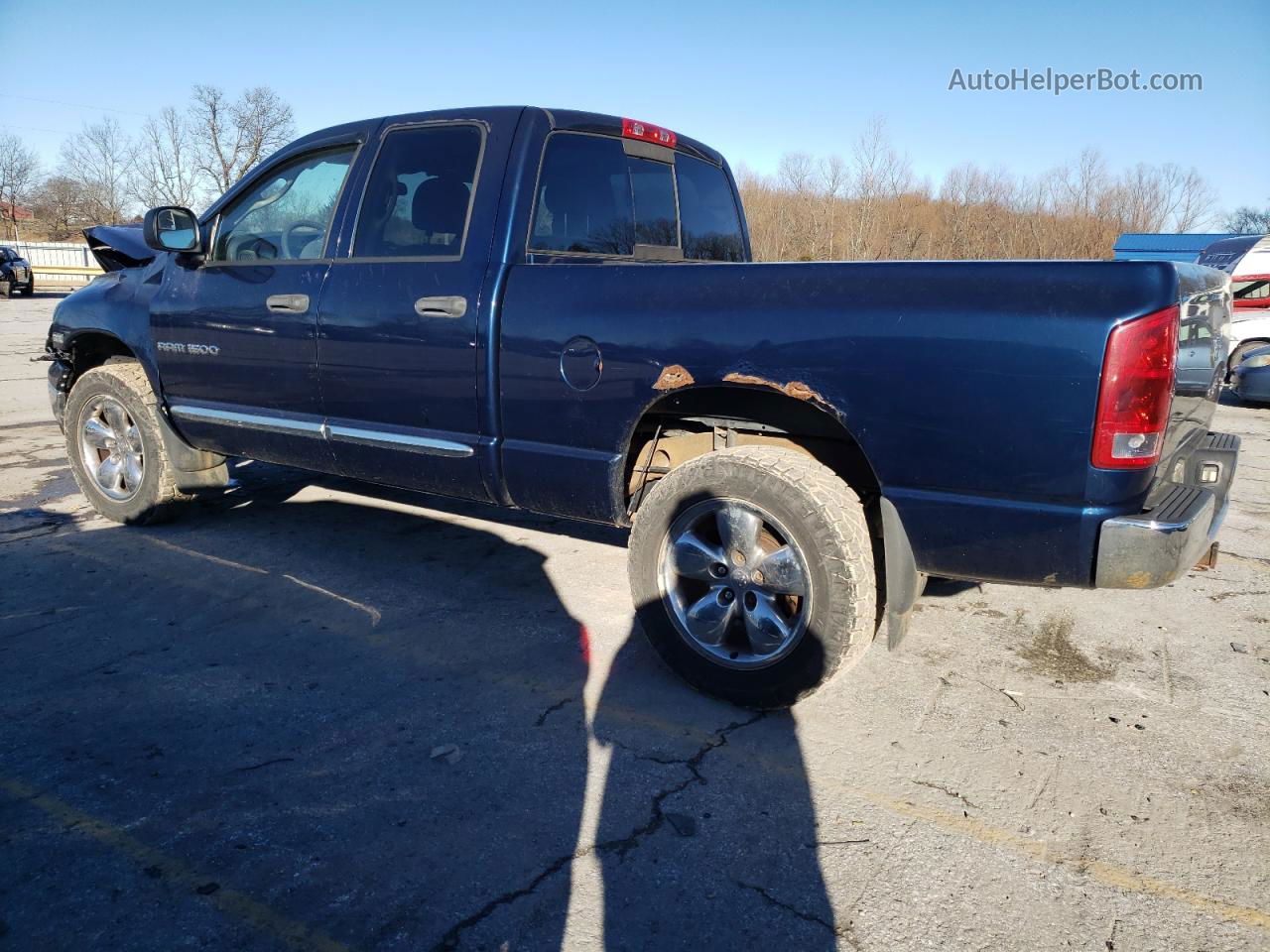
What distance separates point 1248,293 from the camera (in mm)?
13602

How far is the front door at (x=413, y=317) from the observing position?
3.54 meters

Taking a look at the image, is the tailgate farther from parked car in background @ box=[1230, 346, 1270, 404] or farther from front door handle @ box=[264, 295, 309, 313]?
parked car in background @ box=[1230, 346, 1270, 404]

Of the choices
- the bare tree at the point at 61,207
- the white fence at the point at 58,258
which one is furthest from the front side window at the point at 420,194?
the bare tree at the point at 61,207

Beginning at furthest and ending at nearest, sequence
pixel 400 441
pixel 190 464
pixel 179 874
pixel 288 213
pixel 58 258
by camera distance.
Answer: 1. pixel 58 258
2. pixel 190 464
3. pixel 288 213
4. pixel 400 441
5. pixel 179 874

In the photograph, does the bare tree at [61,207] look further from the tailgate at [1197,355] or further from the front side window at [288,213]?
the tailgate at [1197,355]

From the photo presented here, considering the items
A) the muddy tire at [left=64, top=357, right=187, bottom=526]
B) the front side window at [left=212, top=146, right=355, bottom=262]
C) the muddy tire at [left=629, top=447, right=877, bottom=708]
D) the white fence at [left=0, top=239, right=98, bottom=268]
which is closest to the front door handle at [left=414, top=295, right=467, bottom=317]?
the front side window at [left=212, top=146, right=355, bottom=262]

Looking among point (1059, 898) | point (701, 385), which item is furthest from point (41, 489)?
point (1059, 898)

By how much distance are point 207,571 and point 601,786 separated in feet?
8.97

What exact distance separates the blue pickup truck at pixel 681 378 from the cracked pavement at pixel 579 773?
0.44m

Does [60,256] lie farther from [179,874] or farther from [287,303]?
[179,874]

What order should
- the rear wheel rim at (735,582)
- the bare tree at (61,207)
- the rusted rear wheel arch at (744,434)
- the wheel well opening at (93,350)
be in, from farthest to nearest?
the bare tree at (61,207) → the wheel well opening at (93,350) → the rusted rear wheel arch at (744,434) → the rear wheel rim at (735,582)

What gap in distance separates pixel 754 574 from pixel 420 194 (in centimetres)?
220

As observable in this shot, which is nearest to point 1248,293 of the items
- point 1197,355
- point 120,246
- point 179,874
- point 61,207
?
point 1197,355

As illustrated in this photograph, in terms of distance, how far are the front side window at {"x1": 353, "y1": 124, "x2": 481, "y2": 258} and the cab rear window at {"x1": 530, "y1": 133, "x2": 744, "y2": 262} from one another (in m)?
0.33
